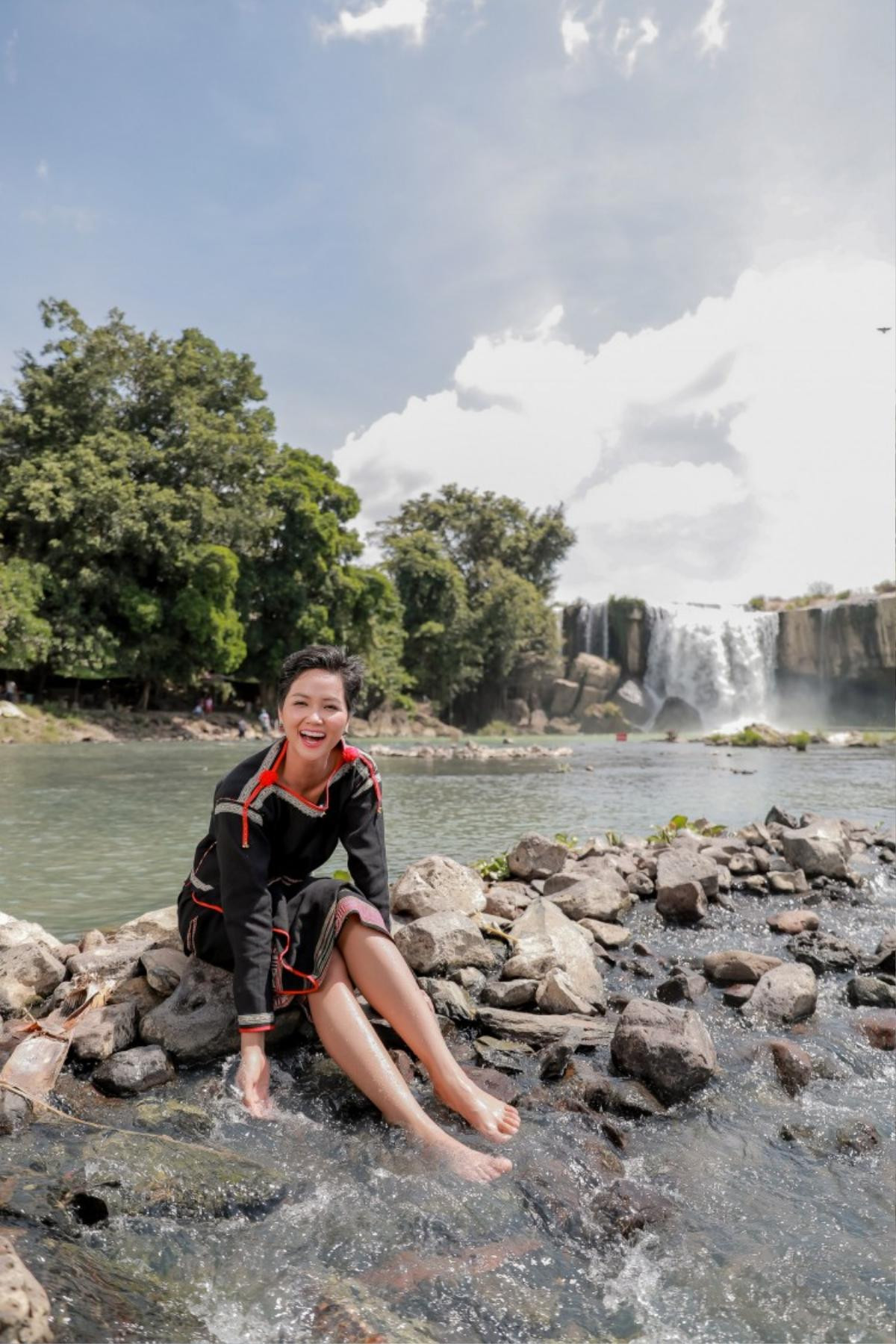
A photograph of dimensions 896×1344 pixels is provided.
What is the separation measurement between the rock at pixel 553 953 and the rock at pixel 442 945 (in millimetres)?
180

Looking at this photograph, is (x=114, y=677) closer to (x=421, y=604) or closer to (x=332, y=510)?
(x=332, y=510)

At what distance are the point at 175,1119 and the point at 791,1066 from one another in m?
2.29

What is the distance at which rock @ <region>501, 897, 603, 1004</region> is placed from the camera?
4066 mm

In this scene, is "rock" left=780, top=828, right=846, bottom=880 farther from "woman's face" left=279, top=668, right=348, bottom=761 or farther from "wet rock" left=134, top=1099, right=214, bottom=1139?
"wet rock" left=134, top=1099, right=214, bottom=1139

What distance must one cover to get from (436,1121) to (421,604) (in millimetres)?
40868

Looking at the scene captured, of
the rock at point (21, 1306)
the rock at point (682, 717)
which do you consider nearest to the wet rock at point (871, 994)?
the rock at point (21, 1306)

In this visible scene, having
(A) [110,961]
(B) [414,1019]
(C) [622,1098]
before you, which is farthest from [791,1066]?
(A) [110,961]

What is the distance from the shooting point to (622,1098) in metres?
2.96

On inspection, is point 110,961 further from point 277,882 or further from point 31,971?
point 277,882

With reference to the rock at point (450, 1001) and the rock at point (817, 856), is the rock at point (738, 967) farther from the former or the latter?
the rock at point (817, 856)

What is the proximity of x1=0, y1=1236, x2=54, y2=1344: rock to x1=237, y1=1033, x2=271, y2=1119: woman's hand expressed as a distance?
115cm

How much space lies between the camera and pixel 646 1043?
10.2 ft

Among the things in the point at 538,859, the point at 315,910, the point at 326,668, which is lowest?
the point at 538,859

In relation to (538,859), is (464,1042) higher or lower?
lower
